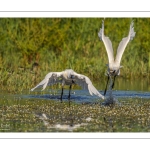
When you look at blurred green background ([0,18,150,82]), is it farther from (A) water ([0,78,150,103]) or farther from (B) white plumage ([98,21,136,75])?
(B) white plumage ([98,21,136,75])

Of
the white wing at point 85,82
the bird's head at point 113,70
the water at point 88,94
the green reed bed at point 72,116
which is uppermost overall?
the bird's head at point 113,70

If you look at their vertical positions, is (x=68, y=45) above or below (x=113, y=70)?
above

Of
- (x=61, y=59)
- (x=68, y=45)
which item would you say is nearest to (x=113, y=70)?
(x=61, y=59)

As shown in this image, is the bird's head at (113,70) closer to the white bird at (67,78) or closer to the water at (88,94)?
the water at (88,94)

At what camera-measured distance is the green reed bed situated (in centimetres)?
1041

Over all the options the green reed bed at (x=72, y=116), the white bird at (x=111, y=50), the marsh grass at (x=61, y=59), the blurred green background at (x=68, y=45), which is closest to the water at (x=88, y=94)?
the marsh grass at (x=61, y=59)

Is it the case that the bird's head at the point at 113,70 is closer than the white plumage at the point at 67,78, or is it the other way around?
the white plumage at the point at 67,78

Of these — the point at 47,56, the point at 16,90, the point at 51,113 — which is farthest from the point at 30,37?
the point at 51,113

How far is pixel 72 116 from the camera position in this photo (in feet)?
38.0

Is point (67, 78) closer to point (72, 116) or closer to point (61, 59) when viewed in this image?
point (72, 116)

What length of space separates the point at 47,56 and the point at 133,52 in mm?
2612

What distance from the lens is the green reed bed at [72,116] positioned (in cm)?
1041

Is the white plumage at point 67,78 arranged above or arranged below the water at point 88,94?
above

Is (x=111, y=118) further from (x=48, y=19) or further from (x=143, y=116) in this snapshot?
(x=48, y=19)
